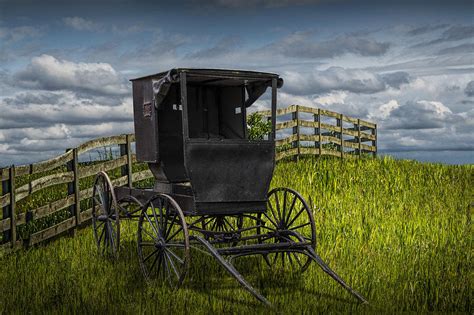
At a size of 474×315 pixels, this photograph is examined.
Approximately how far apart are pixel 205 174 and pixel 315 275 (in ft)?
5.95

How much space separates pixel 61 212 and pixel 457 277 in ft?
24.6

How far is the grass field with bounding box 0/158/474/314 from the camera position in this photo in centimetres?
651

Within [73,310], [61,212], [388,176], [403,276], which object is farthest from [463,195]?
[73,310]

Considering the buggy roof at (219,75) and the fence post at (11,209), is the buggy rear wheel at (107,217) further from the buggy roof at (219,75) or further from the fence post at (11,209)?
the buggy roof at (219,75)

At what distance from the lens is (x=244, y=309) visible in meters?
6.20

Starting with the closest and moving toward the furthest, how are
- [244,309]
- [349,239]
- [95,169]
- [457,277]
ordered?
[244,309] → [457,277] → [349,239] → [95,169]

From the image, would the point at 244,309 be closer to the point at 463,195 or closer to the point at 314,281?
the point at 314,281

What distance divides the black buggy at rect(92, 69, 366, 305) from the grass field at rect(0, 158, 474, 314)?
0.88 ft

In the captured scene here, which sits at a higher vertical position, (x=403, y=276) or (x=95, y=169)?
(x=95, y=169)

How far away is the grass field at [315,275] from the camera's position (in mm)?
6512

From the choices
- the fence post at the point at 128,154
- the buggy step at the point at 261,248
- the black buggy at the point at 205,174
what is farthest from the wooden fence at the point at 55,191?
the buggy step at the point at 261,248

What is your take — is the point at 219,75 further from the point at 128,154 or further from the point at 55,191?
the point at 55,191

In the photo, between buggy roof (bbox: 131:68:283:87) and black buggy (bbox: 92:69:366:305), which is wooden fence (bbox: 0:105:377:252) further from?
buggy roof (bbox: 131:68:283:87)

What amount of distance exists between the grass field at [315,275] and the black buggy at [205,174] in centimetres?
27
